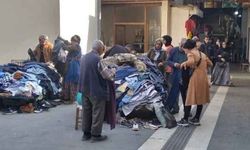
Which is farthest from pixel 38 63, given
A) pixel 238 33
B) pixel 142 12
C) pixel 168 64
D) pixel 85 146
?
pixel 238 33

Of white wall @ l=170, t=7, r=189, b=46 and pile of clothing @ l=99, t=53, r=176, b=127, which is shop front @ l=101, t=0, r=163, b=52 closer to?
white wall @ l=170, t=7, r=189, b=46

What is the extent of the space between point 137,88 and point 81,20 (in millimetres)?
7593

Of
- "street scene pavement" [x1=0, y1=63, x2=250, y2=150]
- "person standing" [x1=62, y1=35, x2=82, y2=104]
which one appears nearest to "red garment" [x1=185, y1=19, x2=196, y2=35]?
"person standing" [x1=62, y1=35, x2=82, y2=104]

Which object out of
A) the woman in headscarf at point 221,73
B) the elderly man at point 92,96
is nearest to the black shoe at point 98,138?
the elderly man at point 92,96

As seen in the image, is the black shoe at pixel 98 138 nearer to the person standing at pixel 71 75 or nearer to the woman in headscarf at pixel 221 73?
the person standing at pixel 71 75

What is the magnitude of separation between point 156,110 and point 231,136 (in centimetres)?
161

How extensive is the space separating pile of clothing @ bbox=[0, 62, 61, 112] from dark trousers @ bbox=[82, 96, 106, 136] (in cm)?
313

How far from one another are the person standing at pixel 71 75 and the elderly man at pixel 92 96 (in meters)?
4.18

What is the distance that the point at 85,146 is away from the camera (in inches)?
302

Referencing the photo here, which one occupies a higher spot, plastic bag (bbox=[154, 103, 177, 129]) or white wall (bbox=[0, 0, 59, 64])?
white wall (bbox=[0, 0, 59, 64])

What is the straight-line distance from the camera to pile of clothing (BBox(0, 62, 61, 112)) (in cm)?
1088

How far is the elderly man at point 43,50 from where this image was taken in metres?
13.1

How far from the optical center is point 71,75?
→ 12273 mm

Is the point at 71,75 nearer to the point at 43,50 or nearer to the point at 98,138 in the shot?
the point at 43,50
